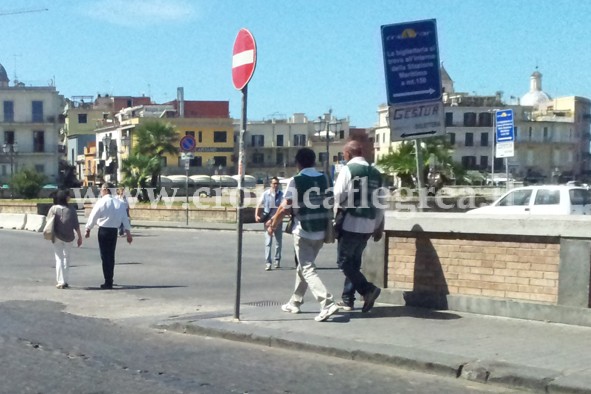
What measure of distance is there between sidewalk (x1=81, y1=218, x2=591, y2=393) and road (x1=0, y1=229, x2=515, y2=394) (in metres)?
0.15

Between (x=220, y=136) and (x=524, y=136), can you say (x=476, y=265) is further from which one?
(x=220, y=136)

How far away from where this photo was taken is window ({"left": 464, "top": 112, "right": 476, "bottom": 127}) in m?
90.6

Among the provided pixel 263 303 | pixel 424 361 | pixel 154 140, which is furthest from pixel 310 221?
pixel 154 140

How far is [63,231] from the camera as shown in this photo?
14.3 meters

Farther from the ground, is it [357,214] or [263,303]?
[357,214]

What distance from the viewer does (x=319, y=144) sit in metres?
90.2

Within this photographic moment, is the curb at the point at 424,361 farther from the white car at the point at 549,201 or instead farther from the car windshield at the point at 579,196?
the car windshield at the point at 579,196

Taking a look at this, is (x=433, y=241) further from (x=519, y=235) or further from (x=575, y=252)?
(x=575, y=252)

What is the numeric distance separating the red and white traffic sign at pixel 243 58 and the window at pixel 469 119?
271 feet

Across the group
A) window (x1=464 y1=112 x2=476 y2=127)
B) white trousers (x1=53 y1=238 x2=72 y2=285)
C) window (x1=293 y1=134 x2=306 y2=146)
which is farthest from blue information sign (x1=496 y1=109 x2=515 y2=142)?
window (x1=293 y1=134 x2=306 y2=146)

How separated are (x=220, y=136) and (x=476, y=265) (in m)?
85.4

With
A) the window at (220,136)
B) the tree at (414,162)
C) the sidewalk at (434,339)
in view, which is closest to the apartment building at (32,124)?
the window at (220,136)

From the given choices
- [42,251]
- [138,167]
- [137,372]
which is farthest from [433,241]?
[138,167]

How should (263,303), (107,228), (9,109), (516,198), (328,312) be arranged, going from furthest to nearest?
(9,109)
(516,198)
(107,228)
(263,303)
(328,312)
